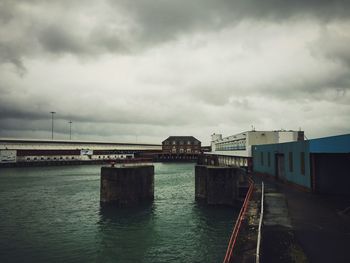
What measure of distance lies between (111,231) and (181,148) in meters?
144

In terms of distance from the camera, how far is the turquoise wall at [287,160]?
2751 cm

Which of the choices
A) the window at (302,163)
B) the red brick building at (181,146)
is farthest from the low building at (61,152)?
the window at (302,163)

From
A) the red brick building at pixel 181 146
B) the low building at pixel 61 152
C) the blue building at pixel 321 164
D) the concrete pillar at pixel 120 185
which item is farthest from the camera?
the red brick building at pixel 181 146

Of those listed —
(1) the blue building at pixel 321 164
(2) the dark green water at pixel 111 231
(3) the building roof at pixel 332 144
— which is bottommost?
(2) the dark green water at pixel 111 231

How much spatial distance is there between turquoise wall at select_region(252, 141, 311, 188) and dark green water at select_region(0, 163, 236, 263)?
813cm

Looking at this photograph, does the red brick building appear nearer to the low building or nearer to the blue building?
the low building

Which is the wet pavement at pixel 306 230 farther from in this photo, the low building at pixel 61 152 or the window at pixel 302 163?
the low building at pixel 61 152

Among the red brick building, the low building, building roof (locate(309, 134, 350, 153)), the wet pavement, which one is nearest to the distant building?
the red brick building

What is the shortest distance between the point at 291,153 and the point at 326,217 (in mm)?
16282

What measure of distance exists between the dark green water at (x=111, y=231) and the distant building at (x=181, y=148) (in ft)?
417

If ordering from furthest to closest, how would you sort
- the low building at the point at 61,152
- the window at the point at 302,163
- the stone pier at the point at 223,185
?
the low building at the point at 61,152
the stone pier at the point at 223,185
the window at the point at 302,163

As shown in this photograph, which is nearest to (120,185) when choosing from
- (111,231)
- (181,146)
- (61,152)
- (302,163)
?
(111,231)

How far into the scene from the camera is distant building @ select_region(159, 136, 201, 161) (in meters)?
167

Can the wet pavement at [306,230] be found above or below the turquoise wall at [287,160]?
below
